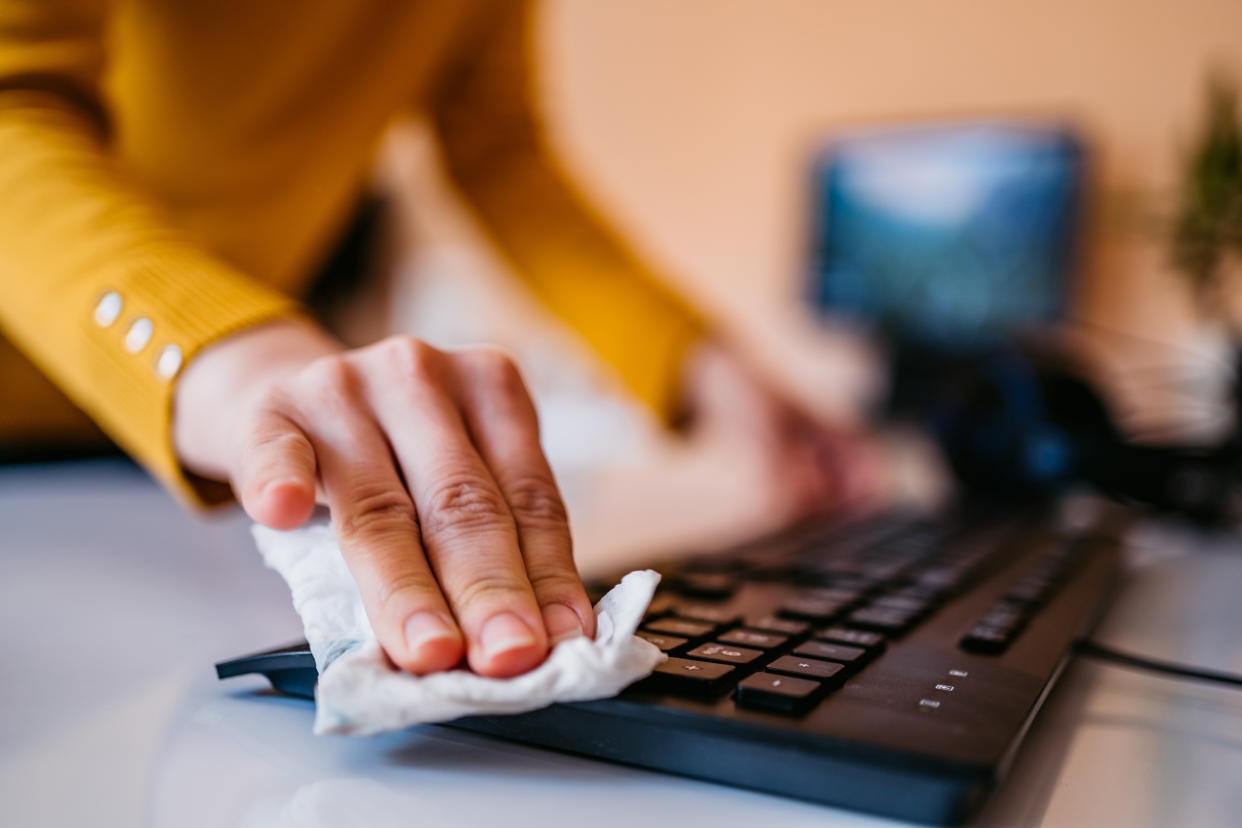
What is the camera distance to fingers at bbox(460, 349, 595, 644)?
0.30 m

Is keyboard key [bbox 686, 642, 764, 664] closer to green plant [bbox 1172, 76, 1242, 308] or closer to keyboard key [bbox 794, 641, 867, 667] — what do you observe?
keyboard key [bbox 794, 641, 867, 667]

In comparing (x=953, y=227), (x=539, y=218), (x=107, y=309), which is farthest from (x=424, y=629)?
(x=953, y=227)

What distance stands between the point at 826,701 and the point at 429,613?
0.12m

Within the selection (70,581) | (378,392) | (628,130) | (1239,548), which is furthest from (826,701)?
(628,130)

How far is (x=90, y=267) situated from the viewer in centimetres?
42

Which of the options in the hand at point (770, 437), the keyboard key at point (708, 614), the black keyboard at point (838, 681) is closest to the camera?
the black keyboard at point (838, 681)

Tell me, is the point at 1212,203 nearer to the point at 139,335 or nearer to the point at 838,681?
the point at 838,681

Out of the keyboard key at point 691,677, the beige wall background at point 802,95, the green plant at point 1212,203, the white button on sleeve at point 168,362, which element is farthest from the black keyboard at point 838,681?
the beige wall background at point 802,95

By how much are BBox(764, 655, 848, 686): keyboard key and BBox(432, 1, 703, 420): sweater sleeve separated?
56 centimetres

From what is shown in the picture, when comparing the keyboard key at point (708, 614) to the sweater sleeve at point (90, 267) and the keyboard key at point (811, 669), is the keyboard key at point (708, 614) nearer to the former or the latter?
the keyboard key at point (811, 669)

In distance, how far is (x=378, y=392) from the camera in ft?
1.17

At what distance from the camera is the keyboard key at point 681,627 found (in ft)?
1.08

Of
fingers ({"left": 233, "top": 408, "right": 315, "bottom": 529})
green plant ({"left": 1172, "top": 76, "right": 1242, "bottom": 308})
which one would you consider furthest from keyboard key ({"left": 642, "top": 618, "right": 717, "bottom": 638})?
green plant ({"left": 1172, "top": 76, "right": 1242, "bottom": 308})

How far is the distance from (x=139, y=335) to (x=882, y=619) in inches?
13.2
